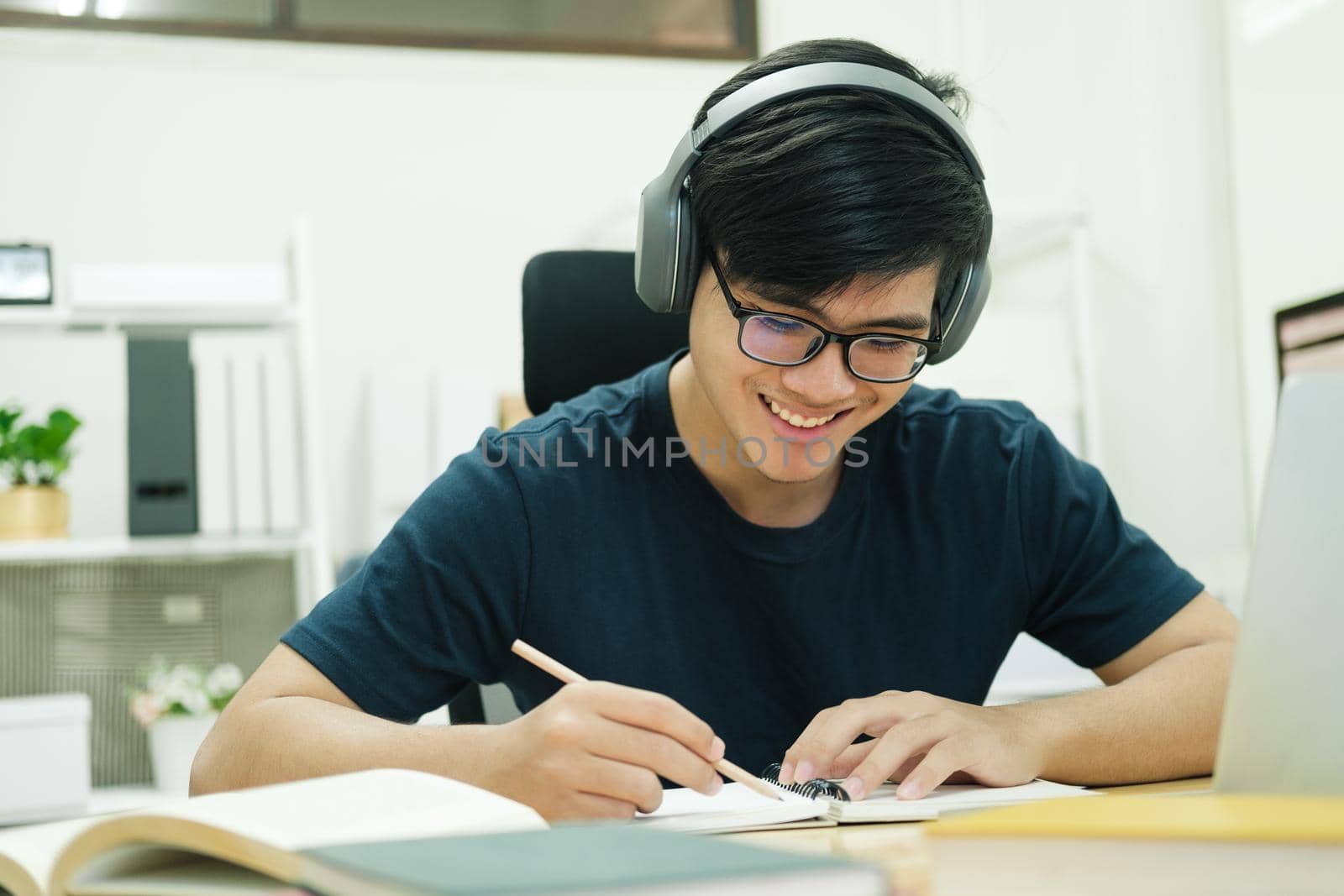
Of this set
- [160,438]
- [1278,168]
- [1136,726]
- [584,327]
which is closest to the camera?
[1136,726]

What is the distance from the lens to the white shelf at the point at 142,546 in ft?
6.60

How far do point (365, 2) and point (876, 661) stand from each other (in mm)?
2168

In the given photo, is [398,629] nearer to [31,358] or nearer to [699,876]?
[699,876]

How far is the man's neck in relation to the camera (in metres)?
1.12

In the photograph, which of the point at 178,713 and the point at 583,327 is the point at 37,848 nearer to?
the point at 583,327

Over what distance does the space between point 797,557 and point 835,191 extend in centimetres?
34

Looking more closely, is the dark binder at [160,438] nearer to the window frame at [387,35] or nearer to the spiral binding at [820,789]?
the window frame at [387,35]

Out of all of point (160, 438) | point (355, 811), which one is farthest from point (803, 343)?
point (160, 438)

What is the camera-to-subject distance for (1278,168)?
2.25 meters

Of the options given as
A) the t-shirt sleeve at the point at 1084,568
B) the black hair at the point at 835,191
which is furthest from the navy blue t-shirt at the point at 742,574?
the black hair at the point at 835,191

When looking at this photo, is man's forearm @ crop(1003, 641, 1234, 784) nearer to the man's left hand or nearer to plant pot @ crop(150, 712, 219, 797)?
the man's left hand

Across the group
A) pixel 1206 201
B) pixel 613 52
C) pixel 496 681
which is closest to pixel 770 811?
pixel 496 681

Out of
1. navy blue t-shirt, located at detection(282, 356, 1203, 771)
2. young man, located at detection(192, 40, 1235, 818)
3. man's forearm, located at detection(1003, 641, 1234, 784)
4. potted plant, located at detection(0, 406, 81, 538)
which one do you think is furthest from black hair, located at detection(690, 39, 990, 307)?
potted plant, located at detection(0, 406, 81, 538)

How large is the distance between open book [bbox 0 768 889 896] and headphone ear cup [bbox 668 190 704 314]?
1.85ft
